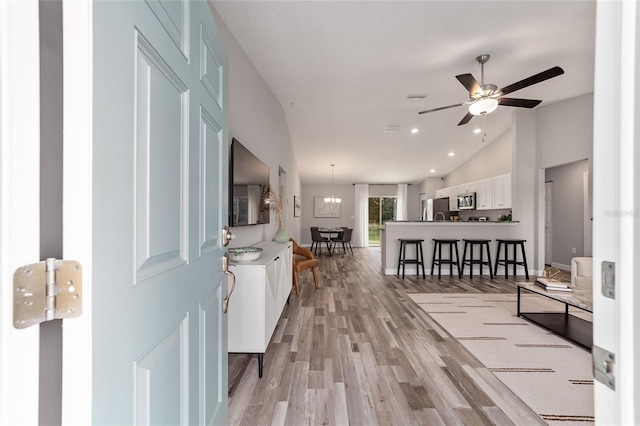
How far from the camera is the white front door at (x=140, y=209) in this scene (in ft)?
1.44

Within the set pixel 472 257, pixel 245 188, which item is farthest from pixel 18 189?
pixel 472 257

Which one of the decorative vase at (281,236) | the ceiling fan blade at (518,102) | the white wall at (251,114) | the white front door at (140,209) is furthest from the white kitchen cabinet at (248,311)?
the ceiling fan blade at (518,102)

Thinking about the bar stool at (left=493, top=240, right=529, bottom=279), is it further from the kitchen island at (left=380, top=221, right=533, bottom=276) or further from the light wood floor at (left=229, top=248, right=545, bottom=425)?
the light wood floor at (left=229, top=248, right=545, bottom=425)

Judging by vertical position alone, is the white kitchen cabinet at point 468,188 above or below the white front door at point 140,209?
above

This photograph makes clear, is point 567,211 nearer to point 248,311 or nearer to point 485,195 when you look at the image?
point 485,195

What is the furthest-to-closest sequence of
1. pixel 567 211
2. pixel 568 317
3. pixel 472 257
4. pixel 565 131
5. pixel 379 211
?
pixel 379 211 < pixel 567 211 < pixel 472 257 < pixel 565 131 < pixel 568 317

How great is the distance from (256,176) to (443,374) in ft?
8.32

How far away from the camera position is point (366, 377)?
196 centimetres

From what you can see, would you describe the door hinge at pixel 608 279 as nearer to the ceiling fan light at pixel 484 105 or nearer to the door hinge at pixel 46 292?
the door hinge at pixel 46 292

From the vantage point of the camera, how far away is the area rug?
5.59 feet

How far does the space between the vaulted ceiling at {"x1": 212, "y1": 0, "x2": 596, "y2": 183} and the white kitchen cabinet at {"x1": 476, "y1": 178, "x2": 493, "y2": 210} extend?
148cm

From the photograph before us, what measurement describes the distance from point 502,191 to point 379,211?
535cm

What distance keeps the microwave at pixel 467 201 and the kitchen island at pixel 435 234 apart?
1636mm

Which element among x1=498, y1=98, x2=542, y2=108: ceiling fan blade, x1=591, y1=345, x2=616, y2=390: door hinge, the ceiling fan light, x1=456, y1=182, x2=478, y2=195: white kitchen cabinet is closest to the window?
x1=456, y1=182, x2=478, y2=195: white kitchen cabinet
